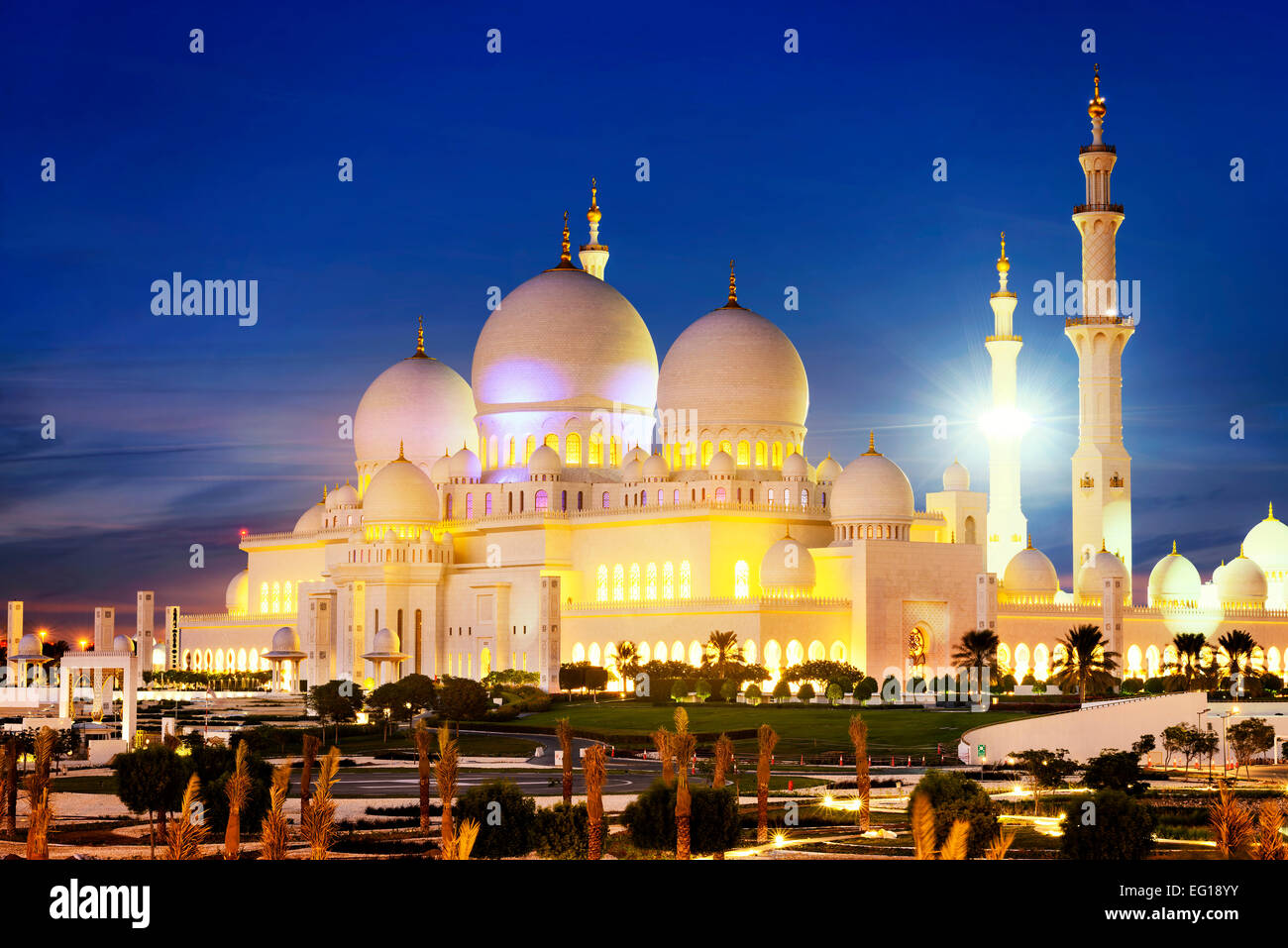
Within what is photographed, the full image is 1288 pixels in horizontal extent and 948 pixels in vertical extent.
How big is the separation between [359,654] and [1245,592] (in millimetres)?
34013

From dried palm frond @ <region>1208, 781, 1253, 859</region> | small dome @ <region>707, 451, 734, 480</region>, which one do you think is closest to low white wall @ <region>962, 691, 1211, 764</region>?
dried palm frond @ <region>1208, 781, 1253, 859</region>

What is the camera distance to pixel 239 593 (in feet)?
259

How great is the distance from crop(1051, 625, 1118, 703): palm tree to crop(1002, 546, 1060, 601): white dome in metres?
7.17

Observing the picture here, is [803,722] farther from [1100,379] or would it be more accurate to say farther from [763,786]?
[1100,379]

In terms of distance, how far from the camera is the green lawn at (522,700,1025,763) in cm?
3997

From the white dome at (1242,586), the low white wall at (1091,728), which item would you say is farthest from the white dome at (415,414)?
the low white wall at (1091,728)

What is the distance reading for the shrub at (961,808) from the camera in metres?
21.8

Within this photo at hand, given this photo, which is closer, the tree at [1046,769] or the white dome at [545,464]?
the tree at [1046,769]

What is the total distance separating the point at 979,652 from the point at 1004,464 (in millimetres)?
16410

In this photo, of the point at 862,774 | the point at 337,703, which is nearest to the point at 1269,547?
the point at 337,703

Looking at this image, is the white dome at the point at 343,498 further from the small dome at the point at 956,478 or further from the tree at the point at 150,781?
the tree at the point at 150,781

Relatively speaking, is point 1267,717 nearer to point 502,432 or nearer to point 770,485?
point 770,485

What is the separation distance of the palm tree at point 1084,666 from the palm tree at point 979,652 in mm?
2015

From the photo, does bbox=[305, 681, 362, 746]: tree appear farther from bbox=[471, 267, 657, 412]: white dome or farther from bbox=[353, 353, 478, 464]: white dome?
bbox=[353, 353, 478, 464]: white dome
